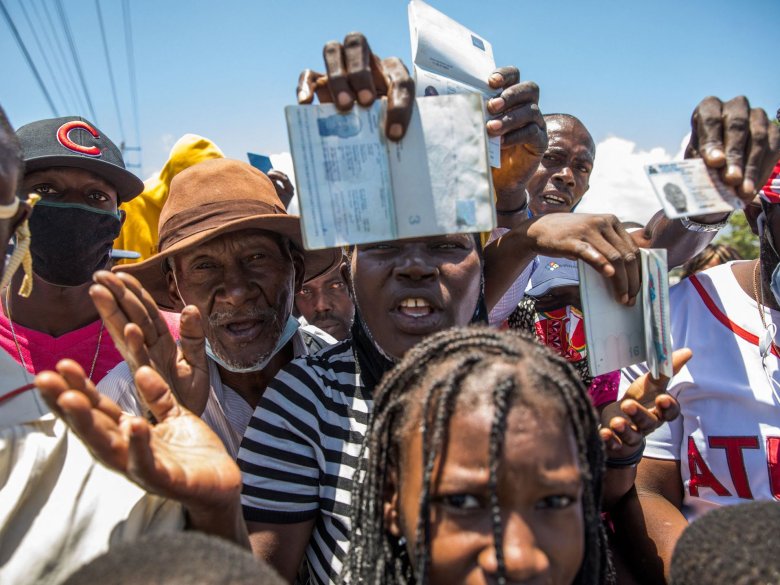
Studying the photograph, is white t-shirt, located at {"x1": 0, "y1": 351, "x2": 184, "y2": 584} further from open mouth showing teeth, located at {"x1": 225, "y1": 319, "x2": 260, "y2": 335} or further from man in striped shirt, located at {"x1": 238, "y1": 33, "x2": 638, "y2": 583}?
open mouth showing teeth, located at {"x1": 225, "y1": 319, "x2": 260, "y2": 335}

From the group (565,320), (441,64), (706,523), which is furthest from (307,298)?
(706,523)

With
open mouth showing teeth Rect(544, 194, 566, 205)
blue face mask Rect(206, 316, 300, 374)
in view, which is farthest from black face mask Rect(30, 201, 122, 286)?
open mouth showing teeth Rect(544, 194, 566, 205)

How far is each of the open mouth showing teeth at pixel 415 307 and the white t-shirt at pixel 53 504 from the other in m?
0.87

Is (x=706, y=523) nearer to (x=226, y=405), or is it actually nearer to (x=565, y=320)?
(x=226, y=405)

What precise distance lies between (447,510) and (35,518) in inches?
34.5

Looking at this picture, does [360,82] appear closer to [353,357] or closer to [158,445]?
[353,357]

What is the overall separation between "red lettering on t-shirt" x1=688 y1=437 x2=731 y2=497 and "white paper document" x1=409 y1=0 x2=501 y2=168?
1260 millimetres

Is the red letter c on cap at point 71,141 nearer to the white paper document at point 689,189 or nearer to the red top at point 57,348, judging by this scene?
the red top at point 57,348

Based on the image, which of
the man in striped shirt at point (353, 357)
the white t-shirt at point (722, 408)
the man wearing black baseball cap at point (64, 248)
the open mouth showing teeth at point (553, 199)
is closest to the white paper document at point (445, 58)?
the man in striped shirt at point (353, 357)

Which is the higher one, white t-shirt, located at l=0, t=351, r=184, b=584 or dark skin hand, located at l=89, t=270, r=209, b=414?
dark skin hand, located at l=89, t=270, r=209, b=414

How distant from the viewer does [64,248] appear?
2.90 meters

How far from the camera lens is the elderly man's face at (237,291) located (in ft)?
8.38

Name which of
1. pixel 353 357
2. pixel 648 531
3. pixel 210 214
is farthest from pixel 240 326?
pixel 648 531

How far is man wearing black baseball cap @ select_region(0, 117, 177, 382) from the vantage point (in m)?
2.77
